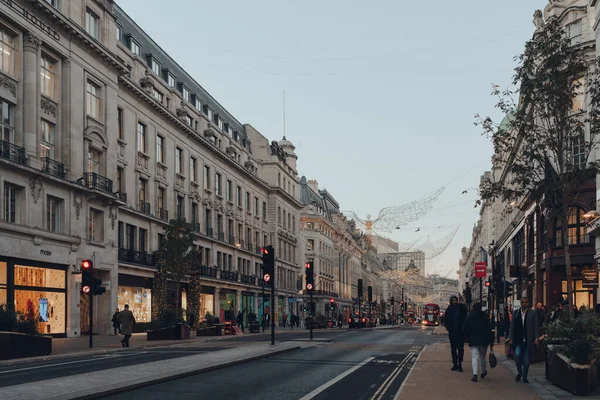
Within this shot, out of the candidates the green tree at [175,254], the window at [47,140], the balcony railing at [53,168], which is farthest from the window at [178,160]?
the window at [47,140]

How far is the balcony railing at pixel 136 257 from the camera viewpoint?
48.9m

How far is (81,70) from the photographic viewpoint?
4253 cm

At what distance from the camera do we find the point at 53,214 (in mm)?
39781

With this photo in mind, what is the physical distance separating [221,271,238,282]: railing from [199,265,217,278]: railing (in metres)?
2.89

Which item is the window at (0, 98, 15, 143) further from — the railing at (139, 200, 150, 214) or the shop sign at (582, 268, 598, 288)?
the shop sign at (582, 268, 598, 288)

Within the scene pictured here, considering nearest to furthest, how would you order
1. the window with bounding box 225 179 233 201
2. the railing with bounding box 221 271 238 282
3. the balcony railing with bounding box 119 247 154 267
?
the balcony railing with bounding box 119 247 154 267 < the railing with bounding box 221 271 238 282 < the window with bounding box 225 179 233 201

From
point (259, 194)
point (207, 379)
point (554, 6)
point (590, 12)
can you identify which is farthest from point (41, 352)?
point (259, 194)

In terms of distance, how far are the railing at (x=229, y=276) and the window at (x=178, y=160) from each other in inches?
497

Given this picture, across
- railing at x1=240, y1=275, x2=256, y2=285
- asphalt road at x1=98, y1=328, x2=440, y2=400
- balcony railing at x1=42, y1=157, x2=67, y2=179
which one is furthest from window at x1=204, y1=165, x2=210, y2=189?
asphalt road at x1=98, y1=328, x2=440, y2=400

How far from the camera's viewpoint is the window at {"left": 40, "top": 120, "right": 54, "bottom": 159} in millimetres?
38688

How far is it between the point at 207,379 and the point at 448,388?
16.4ft

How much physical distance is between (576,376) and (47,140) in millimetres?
32231

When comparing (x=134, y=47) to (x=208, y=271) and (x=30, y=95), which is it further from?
(x=208, y=271)

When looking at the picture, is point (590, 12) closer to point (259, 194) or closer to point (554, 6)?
point (554, 6)
